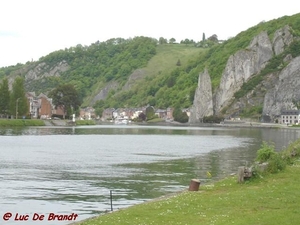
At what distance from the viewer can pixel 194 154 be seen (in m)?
55.5

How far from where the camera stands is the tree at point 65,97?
496 feet

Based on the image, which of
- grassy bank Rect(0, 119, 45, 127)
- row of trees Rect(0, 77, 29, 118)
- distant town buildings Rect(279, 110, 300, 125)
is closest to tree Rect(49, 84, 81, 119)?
grassy bank Rect(0, 119, 45, 127)

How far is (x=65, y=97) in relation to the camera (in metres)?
151

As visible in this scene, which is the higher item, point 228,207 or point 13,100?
point 13,100

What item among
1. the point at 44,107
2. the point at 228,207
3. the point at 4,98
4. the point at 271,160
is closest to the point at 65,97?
the point at 44,107

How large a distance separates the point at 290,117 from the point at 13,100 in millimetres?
108415

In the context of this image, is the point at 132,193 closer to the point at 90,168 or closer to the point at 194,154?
the point at 90,168

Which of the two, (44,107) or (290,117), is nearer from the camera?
(44,107)

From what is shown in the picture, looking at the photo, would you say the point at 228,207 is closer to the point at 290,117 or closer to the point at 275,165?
the point at 275,165

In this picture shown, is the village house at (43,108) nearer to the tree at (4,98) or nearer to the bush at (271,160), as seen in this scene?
the tree at (4,98)

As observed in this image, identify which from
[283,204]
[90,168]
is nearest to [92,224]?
[283,204]

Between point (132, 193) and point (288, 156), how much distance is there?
33.6 ft

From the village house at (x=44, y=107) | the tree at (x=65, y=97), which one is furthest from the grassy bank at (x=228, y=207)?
the village house at (x=44, y=107)

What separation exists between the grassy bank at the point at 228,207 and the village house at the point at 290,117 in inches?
6773
